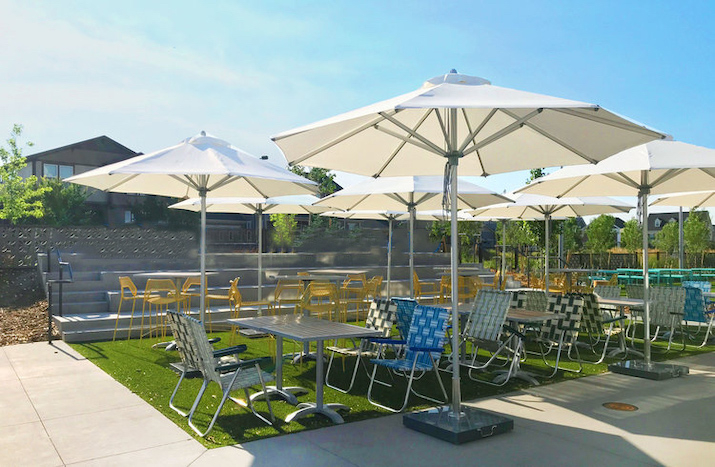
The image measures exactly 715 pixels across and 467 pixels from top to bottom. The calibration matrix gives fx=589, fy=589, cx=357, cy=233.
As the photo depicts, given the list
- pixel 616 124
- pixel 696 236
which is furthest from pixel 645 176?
pixel 696 236

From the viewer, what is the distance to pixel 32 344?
8.99 m

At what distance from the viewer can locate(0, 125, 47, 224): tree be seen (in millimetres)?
22641

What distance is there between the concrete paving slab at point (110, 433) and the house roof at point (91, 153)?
2811 centimetres

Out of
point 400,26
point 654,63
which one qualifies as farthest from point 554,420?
A: point 654,63

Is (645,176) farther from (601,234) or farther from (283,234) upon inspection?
(601,234)

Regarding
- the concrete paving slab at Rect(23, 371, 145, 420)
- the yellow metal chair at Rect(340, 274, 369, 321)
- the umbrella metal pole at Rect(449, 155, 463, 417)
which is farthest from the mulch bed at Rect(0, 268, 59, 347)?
the umbrella metal pole at Rect(449, 155, 463, 417)

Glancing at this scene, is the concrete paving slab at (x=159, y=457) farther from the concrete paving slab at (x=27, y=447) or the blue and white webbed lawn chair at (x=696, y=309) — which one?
the blue and white webbed lawn chair at (x=696, y=309)

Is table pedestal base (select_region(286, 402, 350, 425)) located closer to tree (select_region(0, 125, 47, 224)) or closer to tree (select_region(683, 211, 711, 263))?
tree (select_region(0, 125, 47, 224))

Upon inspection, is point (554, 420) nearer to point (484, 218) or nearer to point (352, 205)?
point (352, 205)

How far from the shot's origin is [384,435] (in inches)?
184

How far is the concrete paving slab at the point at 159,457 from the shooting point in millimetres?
4051

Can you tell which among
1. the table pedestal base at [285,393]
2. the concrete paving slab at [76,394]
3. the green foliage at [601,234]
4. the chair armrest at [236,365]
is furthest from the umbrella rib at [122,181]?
the green foliage at [601,234]

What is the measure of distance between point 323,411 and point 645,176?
16.6ft

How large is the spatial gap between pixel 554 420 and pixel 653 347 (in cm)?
526
